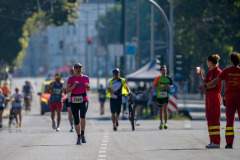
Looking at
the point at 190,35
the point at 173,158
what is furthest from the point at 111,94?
the point at 190,35

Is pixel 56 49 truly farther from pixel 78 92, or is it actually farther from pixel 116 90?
pixel 78 92

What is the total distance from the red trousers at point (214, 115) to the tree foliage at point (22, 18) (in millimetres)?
31267

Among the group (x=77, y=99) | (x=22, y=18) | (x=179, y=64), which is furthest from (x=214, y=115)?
(x=22, y=18)

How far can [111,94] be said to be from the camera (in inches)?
794

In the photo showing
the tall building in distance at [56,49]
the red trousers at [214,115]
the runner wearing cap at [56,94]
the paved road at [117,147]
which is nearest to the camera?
the paved road at [117,147]

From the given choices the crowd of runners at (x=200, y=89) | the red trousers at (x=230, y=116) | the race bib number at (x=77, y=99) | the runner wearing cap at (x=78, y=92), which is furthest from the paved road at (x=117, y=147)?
the race bib number at (x=77, y=99)

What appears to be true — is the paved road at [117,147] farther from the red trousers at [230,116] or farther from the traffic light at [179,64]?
the traffic light at [179,64]

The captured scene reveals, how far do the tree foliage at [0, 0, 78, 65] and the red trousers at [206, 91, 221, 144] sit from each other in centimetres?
3127

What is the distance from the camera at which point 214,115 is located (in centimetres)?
1366

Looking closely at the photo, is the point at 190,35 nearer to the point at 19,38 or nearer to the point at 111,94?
the point at 19,38

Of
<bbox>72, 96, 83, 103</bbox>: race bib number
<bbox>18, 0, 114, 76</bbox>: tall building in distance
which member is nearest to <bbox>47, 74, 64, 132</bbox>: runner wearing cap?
<bbox>72, 96, 83, 103</bbox>: race bib number

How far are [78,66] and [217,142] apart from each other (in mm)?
3713

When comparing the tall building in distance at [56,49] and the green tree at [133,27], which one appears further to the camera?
the tall building in distance at [56,49]

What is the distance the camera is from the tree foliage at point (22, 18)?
147ft
